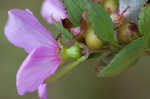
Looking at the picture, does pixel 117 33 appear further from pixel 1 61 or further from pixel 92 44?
pixel 1 61

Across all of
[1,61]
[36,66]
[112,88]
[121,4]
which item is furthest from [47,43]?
[1,61]

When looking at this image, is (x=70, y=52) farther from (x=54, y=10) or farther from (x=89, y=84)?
(x=89, y=84)

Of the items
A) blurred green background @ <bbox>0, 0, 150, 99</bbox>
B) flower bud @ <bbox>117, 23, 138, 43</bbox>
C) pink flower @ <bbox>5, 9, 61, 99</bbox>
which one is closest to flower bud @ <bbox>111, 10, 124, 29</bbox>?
flower bud @ <bbox>117, 23, 138, 43</bbox>

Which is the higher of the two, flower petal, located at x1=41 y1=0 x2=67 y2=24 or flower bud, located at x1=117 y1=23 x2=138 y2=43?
flower petal, located at x1=41 y1=0 x2=67 y2=24

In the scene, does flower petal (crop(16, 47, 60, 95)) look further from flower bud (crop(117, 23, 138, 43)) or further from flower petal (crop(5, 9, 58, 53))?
flower bud (crop(117, 23, 138, 43))

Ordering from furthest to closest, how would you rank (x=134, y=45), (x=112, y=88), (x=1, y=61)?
(x=1, y=61), (x=112, y=88), (x=134, y=45)

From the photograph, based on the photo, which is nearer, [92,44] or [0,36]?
[92,44]

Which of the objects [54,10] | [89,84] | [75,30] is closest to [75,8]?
[75,30]
